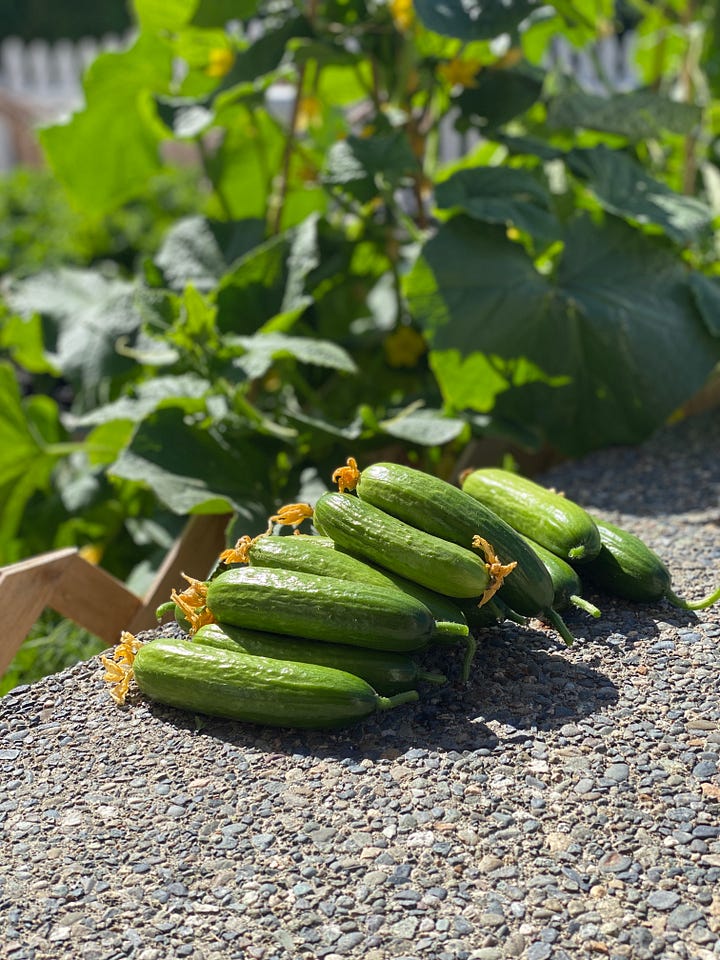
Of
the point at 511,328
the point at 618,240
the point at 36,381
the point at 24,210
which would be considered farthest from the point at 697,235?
the point at 24,210

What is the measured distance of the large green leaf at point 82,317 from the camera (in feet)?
14.3

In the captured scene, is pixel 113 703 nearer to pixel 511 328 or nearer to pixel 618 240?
pixel 511 328

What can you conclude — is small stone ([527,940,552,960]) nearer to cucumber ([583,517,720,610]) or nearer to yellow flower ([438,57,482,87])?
cucumber ([583,517,720,610])

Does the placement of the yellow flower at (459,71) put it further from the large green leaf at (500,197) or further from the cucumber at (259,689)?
the cucumber at (259,689)

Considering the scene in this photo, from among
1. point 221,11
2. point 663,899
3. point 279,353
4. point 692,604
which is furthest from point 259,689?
point 221,11

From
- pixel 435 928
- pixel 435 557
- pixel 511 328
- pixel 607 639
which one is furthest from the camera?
pixel 511 328

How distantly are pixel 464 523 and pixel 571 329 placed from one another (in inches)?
64.9

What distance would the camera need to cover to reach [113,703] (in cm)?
242

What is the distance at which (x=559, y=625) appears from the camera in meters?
2.37

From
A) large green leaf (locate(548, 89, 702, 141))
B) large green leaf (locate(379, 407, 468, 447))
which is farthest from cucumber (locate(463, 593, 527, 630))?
large green leaf (locate(548, 89, 702, 141))

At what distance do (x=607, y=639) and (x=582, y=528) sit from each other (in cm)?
23

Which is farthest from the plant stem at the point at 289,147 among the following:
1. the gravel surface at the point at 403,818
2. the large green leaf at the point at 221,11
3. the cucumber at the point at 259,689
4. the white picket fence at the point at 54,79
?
the white picket fence at the point at 54,79

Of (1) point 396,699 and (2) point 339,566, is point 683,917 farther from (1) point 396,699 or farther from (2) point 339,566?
(2) point 339,566

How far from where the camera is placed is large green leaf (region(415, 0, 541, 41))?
370 cm
